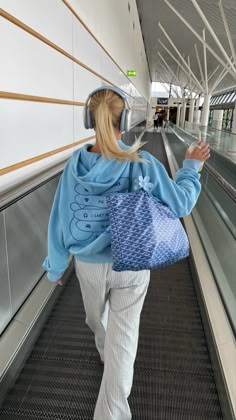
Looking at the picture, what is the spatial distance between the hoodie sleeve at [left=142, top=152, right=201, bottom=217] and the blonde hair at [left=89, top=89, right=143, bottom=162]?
0.28 feet

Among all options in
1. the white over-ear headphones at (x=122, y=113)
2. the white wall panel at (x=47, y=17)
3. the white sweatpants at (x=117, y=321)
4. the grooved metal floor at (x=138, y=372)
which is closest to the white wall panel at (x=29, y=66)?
the white wall panel at (x=47, y=17)

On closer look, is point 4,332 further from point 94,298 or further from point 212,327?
point 212,327

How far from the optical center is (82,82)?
5020 millimetres

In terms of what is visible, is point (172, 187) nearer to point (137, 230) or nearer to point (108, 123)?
point (137, 230)

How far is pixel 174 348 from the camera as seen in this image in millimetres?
2754

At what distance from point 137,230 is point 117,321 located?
→ 52 centimetres

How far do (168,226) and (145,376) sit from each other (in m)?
1.29

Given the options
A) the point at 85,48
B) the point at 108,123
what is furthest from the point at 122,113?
the point at 85,48

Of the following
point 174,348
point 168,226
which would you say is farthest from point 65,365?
point 168,226

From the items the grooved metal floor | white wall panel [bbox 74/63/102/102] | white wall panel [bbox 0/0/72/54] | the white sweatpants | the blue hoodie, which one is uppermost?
white wall panel [bbox 0/0/72/54]

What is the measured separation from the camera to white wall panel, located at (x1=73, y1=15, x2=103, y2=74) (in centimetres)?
451

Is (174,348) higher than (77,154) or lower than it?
lower

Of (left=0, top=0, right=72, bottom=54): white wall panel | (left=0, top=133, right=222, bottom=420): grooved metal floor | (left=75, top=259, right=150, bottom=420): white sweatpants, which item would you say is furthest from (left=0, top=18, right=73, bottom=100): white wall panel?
(left=0, top=133, right=222, bottom=420): grooved metal floor

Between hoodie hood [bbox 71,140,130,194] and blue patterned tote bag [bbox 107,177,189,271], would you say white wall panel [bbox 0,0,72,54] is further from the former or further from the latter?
blue patterned tote bag [bbox 107,177,189,271]
